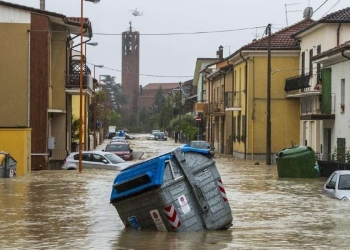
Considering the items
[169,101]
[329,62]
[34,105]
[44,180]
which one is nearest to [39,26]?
[34,105]

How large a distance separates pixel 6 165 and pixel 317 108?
1777cm

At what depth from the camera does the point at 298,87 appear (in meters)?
54.0

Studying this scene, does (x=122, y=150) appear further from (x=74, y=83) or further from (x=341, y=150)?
(x=341, y=150)

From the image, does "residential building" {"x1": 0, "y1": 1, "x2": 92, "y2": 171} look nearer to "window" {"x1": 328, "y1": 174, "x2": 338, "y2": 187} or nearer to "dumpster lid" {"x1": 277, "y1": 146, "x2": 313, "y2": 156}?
"dumpster lid" {"x1": 277, "y1": 146, "x2": 313, "y2": 156}

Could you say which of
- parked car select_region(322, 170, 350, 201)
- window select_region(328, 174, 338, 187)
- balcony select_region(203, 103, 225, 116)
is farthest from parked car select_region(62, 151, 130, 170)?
balcony select_region(203, 103, 225, 116)

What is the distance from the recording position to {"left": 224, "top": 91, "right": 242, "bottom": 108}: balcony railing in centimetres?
6486

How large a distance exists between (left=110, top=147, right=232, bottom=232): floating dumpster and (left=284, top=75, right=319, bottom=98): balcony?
29.3 m

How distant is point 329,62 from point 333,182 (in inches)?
696

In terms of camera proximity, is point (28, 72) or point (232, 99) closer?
point (28, 72)

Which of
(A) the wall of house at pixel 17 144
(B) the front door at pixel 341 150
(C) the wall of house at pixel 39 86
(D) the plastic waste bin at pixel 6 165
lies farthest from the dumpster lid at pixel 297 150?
(C) the wall of house at pixel 39 86

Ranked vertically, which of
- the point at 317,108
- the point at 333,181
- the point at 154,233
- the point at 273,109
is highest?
the point at 273,109

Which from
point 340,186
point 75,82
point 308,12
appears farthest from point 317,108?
point 308,12

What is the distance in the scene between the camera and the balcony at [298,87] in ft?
166

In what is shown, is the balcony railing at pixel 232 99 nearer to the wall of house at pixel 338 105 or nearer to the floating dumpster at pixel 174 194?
the wall of house at pixel 338 105
